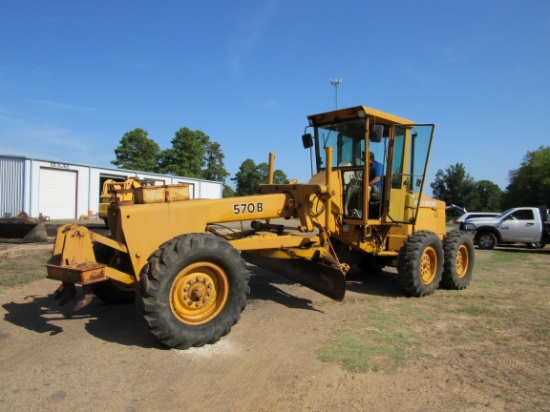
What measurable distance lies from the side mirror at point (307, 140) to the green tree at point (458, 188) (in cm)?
4895

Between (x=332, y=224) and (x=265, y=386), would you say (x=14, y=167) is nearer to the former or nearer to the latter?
(x=332, y=224)

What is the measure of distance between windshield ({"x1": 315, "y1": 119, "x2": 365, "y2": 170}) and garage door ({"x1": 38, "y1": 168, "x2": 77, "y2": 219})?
24.4 m

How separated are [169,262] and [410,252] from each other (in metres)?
4.22

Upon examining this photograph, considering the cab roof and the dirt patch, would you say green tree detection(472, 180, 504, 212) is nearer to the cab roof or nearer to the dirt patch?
the cab roof

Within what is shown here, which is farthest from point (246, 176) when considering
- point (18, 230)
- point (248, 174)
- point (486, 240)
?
point (18, 230)

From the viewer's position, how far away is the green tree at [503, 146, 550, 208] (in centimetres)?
4212

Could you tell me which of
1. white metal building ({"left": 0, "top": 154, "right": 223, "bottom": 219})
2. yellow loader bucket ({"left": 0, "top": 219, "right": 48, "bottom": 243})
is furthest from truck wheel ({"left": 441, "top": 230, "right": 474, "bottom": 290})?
white metal building ({"left": 0, "top": 154, "right": 223, "bottom": 219})

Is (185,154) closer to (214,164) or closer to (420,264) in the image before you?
(214,164)

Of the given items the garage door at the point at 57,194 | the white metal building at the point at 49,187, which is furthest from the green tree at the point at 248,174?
the garage door at the point at 57,194

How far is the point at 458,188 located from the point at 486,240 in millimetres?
38898

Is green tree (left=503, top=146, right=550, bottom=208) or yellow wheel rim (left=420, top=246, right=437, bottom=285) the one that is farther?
green tree (left=503, top=146, right=550, bottom=208)

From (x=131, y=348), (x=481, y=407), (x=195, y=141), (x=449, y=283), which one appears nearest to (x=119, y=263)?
(x=131, y=348)

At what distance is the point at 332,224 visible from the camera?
269 inches

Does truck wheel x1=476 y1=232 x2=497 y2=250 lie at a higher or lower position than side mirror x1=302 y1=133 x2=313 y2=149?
lower
